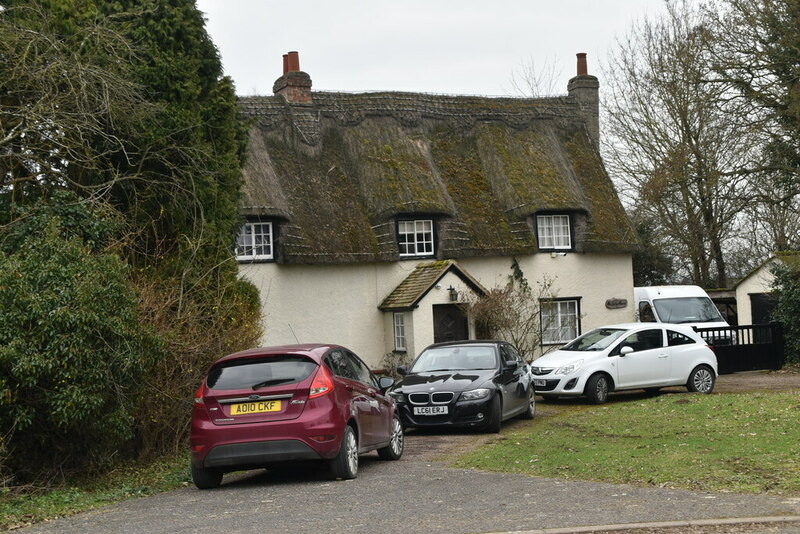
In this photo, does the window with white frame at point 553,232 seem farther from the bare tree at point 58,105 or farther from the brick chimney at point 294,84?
the bare tree at point 58,105

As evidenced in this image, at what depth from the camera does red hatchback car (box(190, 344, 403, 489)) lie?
36.8 feet

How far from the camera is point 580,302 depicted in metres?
32.3

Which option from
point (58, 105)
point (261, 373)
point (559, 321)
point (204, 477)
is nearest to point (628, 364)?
point (559, 321)

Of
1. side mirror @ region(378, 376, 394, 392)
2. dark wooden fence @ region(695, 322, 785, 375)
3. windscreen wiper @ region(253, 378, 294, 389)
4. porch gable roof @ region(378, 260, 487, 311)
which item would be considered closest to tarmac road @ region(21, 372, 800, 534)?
windscreen wiper @ region(253, 378, 294, 389)

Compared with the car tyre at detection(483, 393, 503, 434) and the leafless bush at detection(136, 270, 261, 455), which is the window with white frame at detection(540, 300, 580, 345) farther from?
the leafless bush at detection(136, 270, 261, 455)

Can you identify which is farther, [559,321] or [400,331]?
[559,321]

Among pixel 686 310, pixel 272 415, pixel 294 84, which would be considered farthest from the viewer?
pixel 686 310

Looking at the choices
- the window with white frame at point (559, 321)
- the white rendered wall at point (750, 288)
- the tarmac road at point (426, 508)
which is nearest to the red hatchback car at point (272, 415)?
the tarmac road at point (426, 508)

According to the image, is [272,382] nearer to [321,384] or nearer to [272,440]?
[321,384]

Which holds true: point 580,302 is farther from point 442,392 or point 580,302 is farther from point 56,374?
point 56,374

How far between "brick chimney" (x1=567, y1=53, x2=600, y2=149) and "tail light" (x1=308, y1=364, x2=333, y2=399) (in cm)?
2600

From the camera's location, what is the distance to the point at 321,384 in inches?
452

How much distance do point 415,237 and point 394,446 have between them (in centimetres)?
1636

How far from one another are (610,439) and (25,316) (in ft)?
28.2
